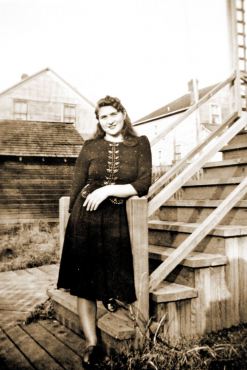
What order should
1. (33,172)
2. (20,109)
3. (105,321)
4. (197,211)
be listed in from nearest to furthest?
(105,321) → (197,211) → (33,172) → (20,109)

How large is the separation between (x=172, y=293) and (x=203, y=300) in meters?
0.30

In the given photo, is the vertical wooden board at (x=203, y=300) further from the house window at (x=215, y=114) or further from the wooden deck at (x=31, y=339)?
the house window at (x=215, y=114)

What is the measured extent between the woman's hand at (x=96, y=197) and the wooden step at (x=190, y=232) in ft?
3.71

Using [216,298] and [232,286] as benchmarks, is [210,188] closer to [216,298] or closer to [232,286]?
[232,286]

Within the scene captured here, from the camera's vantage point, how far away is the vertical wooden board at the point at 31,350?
2520mm

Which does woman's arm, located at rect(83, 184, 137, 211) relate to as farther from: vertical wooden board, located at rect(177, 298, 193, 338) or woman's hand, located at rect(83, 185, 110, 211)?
vertical wooden board, located at rect(177, 298, 193, 338)

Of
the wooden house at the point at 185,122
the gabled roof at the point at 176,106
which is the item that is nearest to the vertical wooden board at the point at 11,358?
the wooden house at the point at 185,122

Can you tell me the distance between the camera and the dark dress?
2545 millimetres

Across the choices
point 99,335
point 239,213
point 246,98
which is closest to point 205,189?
point 239,213

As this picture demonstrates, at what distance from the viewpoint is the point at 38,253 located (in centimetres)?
710

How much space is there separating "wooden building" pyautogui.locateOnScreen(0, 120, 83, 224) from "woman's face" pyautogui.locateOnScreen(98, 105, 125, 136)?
36.3 ft

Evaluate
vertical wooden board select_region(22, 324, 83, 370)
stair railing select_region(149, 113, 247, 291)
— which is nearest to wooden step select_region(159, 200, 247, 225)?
stair railing select_region(149, 113, 247, 291)

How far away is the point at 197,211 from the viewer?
3992 mm

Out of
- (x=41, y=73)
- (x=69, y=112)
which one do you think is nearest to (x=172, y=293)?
(x=69, y=112)
